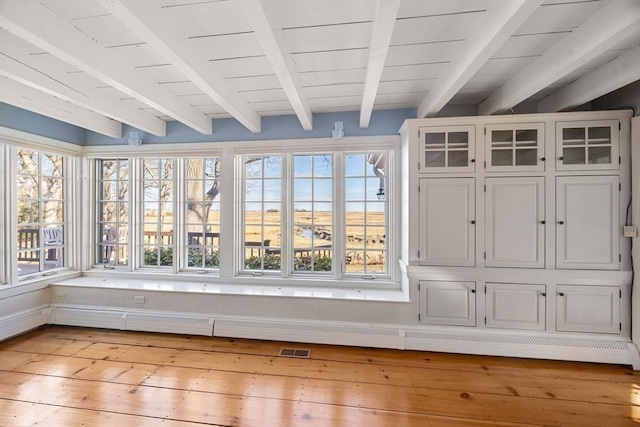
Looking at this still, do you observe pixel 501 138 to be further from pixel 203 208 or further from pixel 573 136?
pixel 203 208

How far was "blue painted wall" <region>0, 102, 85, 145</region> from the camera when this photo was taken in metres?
2.73

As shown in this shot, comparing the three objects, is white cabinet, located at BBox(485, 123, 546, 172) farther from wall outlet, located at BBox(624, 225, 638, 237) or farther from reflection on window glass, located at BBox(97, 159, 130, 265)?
reflection on window glass, located at BBox(97, 159, 130, 265)

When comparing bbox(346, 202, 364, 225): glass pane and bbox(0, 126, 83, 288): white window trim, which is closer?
bbox(0, 126, 83, 288): white window trim

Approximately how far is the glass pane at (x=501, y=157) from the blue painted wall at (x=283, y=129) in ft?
2.99

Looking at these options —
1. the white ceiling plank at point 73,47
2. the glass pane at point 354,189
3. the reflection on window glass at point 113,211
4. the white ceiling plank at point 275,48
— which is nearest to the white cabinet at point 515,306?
the glass pane at point 354,189

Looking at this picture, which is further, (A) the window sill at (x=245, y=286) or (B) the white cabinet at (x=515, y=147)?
(A) the window sill at (x=245, y=286)

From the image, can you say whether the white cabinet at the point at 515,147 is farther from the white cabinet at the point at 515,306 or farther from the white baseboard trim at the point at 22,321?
the white baseboard trim at the point at 22,321

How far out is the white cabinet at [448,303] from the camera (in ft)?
8.38

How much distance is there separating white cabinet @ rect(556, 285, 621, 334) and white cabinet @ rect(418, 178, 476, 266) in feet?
2.75

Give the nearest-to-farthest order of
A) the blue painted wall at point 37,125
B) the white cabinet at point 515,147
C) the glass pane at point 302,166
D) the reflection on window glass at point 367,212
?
the white cabinet at point 515,147
the blue painted wall at point 37,125
the reflection on window glass at point 367,212
the glass pane at point 302,166

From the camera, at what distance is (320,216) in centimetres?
323

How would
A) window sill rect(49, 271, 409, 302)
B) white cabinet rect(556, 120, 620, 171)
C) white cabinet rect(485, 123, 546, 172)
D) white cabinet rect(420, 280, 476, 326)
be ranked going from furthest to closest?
window sill rect(49, 271, 409, 302) → white cabinet rect(420, 280, 476, 326) → white cabinet rect(485, 123, 546, 172) → white cabinet rect(556, 120, 620, 171)

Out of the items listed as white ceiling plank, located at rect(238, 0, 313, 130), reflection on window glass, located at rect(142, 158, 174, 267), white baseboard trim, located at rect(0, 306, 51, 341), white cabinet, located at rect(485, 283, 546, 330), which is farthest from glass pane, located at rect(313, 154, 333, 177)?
white baseboard trim, located at rect(0, 306, 51, 341)

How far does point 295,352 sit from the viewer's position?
2.62 m
